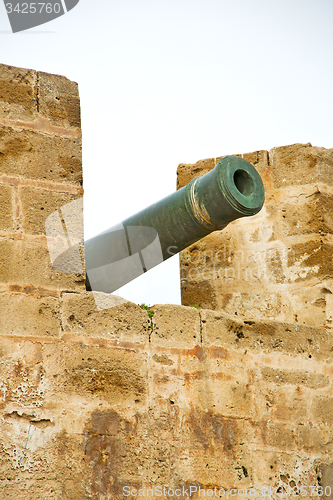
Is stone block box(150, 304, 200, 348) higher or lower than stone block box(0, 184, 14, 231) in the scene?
lower

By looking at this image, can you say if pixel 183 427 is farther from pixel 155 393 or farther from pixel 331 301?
pixel 331 301

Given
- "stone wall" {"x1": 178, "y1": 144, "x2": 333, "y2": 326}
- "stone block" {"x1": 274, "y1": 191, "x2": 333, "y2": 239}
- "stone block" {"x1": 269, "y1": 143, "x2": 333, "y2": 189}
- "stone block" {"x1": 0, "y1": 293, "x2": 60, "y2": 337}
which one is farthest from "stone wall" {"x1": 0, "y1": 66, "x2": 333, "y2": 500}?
"stone block" {"x1": 269, "y1": 143, "x2": 333, "y2": 189}

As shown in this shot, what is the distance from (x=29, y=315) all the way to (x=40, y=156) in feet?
3.02

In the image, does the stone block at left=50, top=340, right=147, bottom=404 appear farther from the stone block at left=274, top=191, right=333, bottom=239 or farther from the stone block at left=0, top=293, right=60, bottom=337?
the stone block at left=274, top=191, right=333, bottom=239

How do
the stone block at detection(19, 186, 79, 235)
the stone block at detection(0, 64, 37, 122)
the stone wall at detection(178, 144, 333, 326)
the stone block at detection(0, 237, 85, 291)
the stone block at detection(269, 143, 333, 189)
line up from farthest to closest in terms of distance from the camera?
1. the stone block at detection(269, 143, 333, 189)
2. the stone wall at detection(178, 144, 333, 326)
3. the stone block at detection(0, 64, 37, 122)
4. the stone block at detection(19, 186, 79, 235)
5. the stone block at detection(0, 237, 85, 291)

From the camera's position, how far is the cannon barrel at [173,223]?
379 cm

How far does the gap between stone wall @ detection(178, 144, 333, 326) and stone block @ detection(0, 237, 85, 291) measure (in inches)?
66.5

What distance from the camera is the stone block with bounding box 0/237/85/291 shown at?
362cm

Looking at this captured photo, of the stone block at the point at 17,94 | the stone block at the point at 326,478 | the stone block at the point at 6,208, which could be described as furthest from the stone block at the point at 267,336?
the stone block at the point at 17,94

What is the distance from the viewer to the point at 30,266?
3680 mm

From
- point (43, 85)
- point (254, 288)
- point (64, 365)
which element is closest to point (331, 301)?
point (254, 288)

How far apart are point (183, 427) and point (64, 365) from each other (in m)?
0.75

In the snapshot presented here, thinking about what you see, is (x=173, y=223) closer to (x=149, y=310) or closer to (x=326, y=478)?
(x=149, y=310)

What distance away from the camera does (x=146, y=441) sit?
3.65 meters
